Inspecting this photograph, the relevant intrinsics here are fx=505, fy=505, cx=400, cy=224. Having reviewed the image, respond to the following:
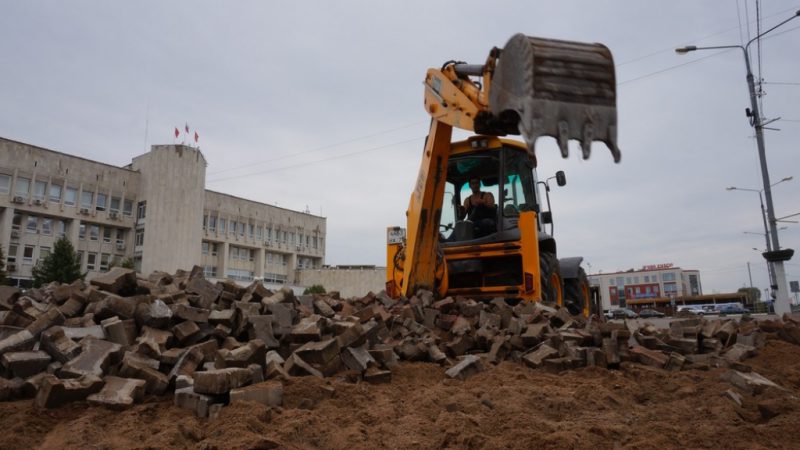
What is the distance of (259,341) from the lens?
4.53 m

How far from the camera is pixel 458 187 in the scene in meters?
9.45

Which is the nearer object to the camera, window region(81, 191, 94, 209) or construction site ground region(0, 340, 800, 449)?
construction site ground region(0, 340, 800, 449)

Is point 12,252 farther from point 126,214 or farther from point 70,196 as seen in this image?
point 126,214

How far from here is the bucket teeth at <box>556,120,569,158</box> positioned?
4.56m

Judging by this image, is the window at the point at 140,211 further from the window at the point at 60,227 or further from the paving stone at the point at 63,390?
the paving stone at the point at 63,390

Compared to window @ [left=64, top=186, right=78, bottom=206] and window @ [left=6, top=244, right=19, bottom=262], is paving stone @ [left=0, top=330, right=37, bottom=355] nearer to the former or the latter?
window @ [left=6, top=244, right=19, bottom=262]

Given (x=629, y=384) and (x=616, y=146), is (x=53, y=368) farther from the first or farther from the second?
(x=616, y=146)

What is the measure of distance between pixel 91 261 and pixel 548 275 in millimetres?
47767

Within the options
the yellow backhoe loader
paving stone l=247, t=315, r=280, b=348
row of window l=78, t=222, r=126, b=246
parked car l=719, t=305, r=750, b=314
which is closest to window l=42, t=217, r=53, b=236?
row of window l=78, t=222, r=126, b=246

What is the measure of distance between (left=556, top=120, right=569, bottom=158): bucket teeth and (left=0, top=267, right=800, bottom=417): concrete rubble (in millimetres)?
2124

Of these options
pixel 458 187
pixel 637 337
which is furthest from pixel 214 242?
pixel 637 337

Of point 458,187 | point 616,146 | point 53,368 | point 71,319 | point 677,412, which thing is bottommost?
point 677,412

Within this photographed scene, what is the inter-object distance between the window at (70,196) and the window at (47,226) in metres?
1.89

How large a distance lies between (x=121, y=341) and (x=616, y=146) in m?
5.05
